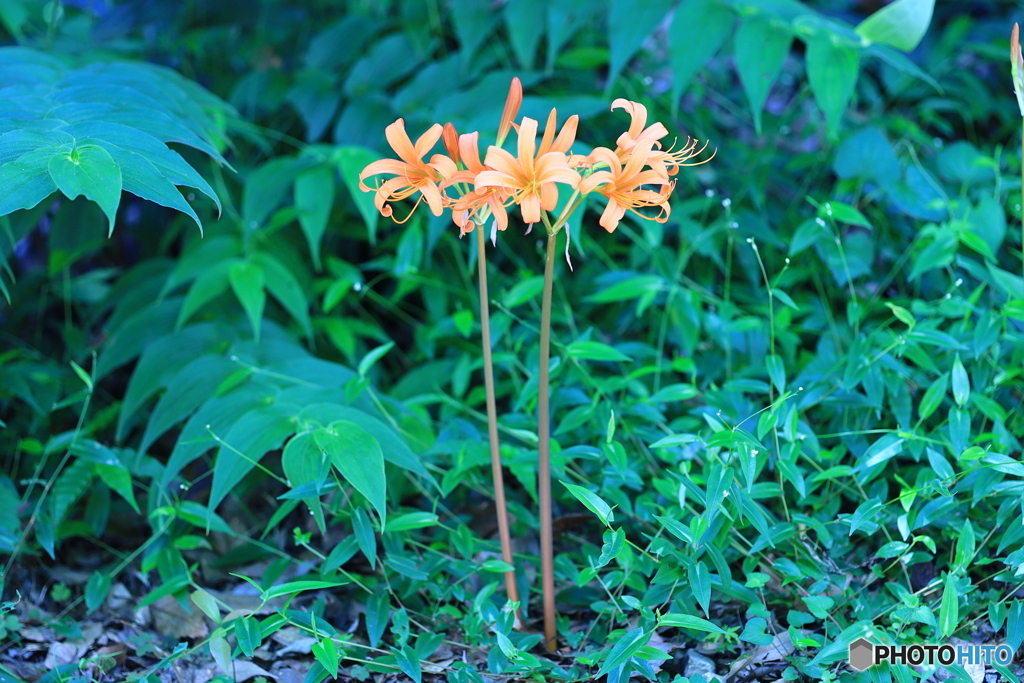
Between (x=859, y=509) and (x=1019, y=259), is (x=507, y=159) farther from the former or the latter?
(x=1019, y=259)

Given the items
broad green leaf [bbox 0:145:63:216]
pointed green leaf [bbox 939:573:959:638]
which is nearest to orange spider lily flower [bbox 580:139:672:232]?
pointed green leaf [bbox 939:573:959:638]

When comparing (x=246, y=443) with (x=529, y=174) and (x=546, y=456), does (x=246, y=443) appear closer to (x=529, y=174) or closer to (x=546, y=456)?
(x=546, y=456)

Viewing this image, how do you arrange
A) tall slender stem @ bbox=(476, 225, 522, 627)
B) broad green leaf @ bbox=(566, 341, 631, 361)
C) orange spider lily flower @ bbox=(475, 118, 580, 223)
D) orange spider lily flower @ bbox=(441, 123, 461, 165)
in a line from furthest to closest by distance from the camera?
broad green leaf @ bbox=(566, 341, 631, 361) < tall slender stem @ bbox=(476, 225, 522, 627) < orange spider lily flower @ bbox=(441, 123, 461, 165) < orange spider lily flower @ bbox=(475, 118, 580, 223)

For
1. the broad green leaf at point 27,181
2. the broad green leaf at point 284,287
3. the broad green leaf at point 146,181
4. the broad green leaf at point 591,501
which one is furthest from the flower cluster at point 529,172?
the broad green leaf at point 284,287

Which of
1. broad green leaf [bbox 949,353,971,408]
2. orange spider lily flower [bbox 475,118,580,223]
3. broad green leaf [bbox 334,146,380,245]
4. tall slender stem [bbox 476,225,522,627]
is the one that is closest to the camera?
orange spider lily flower [bbox 475,118,580,223]

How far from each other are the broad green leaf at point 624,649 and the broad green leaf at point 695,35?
4.53 feet

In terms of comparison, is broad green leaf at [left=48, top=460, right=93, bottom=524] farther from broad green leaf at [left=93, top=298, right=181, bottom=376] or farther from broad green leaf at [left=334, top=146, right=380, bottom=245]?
broad green leaf at [left=334, top=146, right=380, bottom=245]

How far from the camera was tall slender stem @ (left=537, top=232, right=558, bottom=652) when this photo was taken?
1.35 meters

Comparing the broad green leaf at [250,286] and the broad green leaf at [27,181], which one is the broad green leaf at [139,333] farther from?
the broad green leaf at [27,181]

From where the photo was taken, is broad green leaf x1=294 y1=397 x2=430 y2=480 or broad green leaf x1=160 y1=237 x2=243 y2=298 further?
broad green leaf x1=160 y1=237 x2=243 y2=298

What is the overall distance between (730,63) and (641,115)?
96.8 inches

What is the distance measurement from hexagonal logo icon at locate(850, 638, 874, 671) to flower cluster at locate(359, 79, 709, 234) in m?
0.88

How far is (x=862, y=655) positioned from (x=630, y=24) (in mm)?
1683

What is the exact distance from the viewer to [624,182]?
4.10 ft
